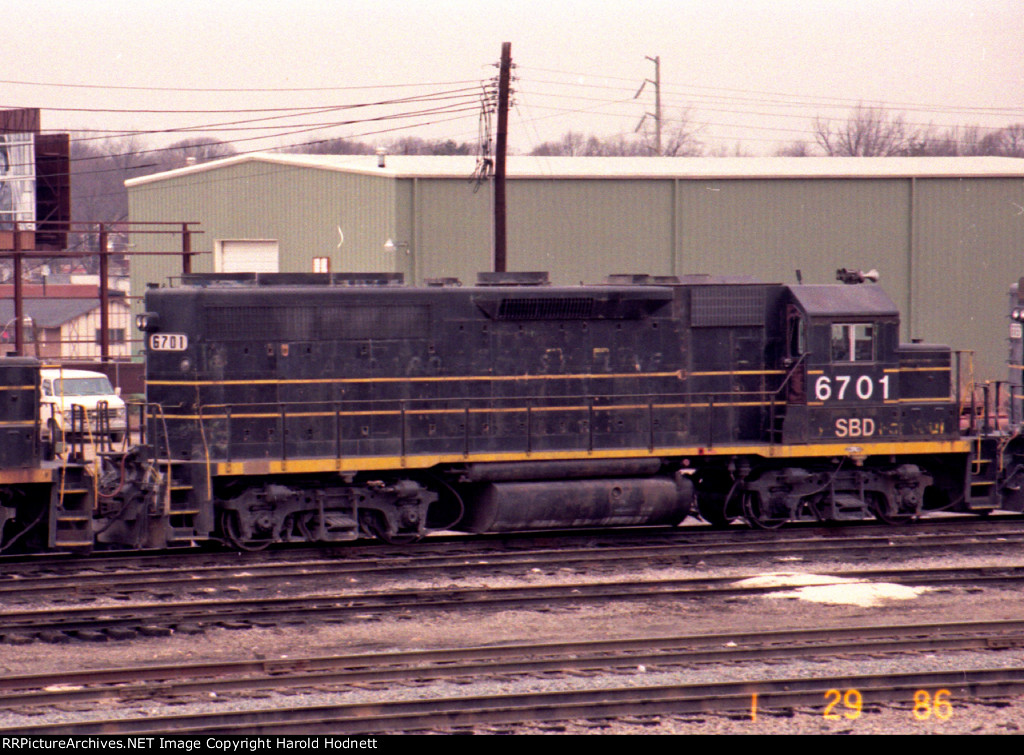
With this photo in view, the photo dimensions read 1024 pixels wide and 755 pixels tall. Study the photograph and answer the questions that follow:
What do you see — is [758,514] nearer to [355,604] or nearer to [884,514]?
[884,514]

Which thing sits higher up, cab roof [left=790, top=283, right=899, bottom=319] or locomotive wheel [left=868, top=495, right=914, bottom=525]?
cab roof [left=790, top=283, right=899, bottom=319]

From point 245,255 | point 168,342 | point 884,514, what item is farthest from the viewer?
point 245,255

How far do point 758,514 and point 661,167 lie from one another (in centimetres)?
2083

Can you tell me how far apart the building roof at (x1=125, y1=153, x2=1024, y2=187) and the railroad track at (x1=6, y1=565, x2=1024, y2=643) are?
21.0 m

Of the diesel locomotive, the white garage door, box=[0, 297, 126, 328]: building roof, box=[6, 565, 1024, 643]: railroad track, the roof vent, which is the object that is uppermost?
the white garage door

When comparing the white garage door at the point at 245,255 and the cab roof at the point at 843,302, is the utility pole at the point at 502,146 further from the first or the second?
the white garage door at the point at 245,255

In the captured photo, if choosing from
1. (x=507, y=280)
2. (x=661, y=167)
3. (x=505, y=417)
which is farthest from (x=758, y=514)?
(x=661, y=167)

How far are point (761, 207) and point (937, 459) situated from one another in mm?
18611

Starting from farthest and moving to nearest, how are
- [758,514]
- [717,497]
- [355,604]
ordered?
[717,497] → [758,514] → [355,604]

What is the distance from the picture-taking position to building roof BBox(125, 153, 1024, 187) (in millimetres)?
33344

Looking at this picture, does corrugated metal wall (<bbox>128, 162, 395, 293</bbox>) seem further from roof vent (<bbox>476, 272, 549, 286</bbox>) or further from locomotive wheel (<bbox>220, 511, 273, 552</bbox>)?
locomotive wheel (<bbox>220, 511, 273, 552</bbox>)

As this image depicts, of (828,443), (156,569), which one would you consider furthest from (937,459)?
(156,569)

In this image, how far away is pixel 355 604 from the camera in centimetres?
1184

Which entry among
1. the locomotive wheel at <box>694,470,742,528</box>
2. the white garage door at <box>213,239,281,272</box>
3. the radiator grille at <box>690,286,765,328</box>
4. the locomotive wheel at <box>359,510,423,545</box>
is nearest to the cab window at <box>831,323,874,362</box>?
Result: the radiator grille at <box>690,286,765,328</box>
